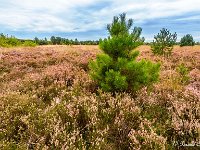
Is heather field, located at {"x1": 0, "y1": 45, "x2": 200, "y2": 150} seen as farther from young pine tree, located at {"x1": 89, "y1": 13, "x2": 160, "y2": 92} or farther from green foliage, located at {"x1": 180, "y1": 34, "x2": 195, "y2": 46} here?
green foliage, located at {"x1": 180, "y1": 34, "x2": 195, "y2": 46}

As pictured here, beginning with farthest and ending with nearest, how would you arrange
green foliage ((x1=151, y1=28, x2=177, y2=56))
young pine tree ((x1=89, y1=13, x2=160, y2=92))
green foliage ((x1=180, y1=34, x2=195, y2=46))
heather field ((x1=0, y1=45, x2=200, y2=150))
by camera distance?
green foliage ((x1=180, y1=34, x2=195, y2=46)) → green foliage ((x1=151, y1=28, x2=177, y2=56)) → young pine tree ((x1=89, y1=13, x2=160, y2=92)) → heather field ((x1=0, y1=45, x2=200, y2=150))

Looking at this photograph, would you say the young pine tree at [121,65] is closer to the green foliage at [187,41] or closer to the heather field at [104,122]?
the heather field at [104,122]

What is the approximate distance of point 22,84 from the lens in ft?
33.7

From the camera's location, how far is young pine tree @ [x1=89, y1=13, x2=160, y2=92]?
8.06 metres

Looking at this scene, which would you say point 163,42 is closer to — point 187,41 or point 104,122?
point 104,122

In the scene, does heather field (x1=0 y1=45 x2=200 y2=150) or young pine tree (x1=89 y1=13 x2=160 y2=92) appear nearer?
heather field (x1=0 y1=45 x2=200 y2=150)

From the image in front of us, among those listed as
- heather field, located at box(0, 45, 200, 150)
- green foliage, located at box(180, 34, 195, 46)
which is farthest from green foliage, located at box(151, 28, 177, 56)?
green foliage, located at box(180, 34, 195, 46)

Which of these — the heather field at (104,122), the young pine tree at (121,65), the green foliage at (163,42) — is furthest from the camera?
the green foliage at (163,42)

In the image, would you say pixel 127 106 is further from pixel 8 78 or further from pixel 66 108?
pixel 8 78

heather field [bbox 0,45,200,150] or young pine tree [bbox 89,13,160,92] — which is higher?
young pine tree [bbox 89,13,160,92]

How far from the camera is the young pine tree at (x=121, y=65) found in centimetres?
806

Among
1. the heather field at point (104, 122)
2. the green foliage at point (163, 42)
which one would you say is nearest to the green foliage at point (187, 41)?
the green foliage at point (163, 42)

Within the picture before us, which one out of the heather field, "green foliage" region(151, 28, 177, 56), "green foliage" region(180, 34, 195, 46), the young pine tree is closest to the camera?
the heather field

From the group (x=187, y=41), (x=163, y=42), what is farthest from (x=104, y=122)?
(x=187, y=41)
